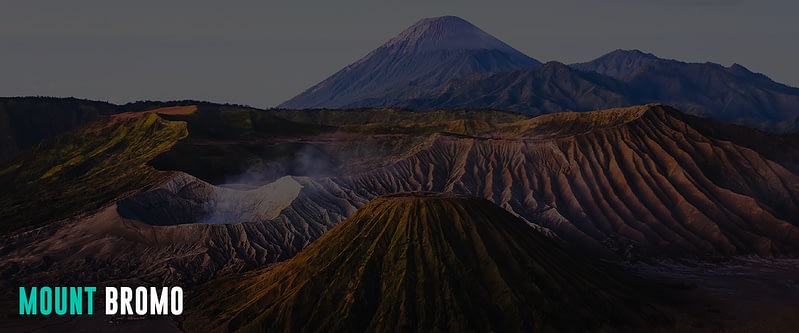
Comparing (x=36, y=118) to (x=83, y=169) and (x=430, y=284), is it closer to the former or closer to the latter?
(x=83, y=169)

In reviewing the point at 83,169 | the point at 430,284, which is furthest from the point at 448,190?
the point at 83,169

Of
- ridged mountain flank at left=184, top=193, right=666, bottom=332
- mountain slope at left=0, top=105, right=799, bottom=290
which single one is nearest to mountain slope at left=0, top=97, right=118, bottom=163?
mountain slope at left=0, top=105, right=799, bottom=290

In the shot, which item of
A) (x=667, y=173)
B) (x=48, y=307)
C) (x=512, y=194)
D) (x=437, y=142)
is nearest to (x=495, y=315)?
(x=48, y=307)

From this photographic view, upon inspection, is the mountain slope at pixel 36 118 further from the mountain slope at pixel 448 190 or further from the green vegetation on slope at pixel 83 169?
the mountain slope at pixel 448 190

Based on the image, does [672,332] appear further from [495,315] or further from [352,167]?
[352,167]

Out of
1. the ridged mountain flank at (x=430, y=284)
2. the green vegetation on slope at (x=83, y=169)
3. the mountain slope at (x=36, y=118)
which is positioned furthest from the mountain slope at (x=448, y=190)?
the mountain slope at (x=36, y=118)

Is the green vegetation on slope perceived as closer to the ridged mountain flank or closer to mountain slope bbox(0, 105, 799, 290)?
mountain slope bbox(0, 105, 799, 290)
